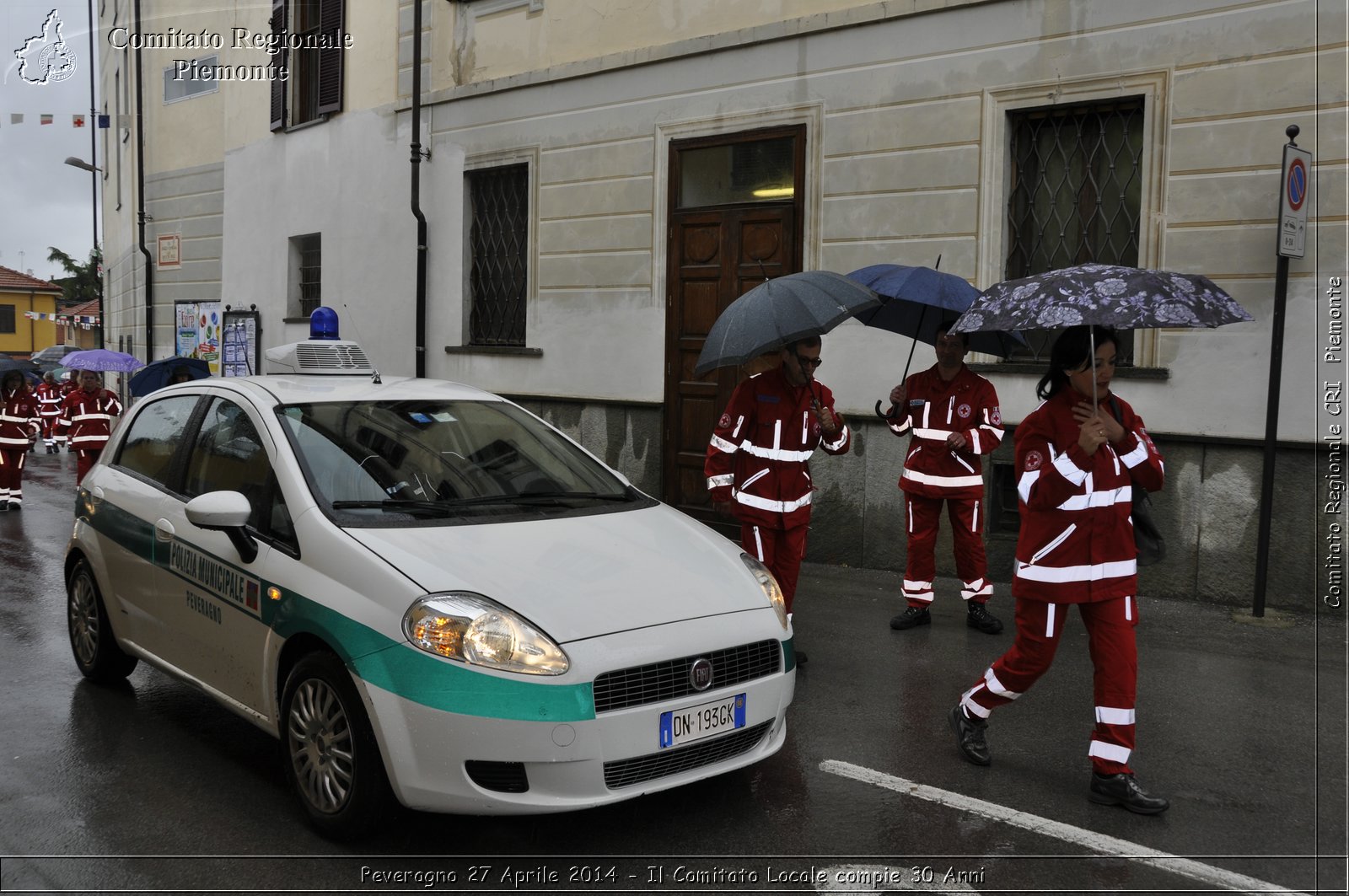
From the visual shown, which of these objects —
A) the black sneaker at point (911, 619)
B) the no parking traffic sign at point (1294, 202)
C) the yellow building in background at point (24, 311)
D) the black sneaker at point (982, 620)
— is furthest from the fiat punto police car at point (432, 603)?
the yellow building in background at point (24, 311)

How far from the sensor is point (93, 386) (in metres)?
12.7

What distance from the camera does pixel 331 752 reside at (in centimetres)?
Result: 397

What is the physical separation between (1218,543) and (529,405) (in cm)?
700

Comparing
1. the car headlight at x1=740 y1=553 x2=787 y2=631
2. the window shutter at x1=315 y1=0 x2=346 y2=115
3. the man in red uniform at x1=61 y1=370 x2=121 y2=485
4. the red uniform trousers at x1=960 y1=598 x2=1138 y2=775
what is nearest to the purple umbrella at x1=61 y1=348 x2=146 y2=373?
the man in red uniform at x1=61 y1=370 x2=121 y2=485

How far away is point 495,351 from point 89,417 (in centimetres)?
430

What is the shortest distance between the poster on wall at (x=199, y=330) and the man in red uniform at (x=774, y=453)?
13174 mm

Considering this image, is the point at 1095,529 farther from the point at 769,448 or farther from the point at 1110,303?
the point at 769,448

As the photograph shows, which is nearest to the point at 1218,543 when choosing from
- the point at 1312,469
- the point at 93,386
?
the point at 1312,469

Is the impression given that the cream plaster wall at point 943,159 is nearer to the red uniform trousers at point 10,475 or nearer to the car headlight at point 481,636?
the red uniform trousers at point 10,475

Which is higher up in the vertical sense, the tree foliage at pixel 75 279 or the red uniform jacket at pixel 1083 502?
the tree foliage at pixel 75 279

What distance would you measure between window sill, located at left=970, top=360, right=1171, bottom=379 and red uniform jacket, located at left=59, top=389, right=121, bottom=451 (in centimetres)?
900

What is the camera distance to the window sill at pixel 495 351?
12414 millimetres

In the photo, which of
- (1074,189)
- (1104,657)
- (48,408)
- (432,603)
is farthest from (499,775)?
(48,408)

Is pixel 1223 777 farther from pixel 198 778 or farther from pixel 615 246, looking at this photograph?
pixel 615 246
